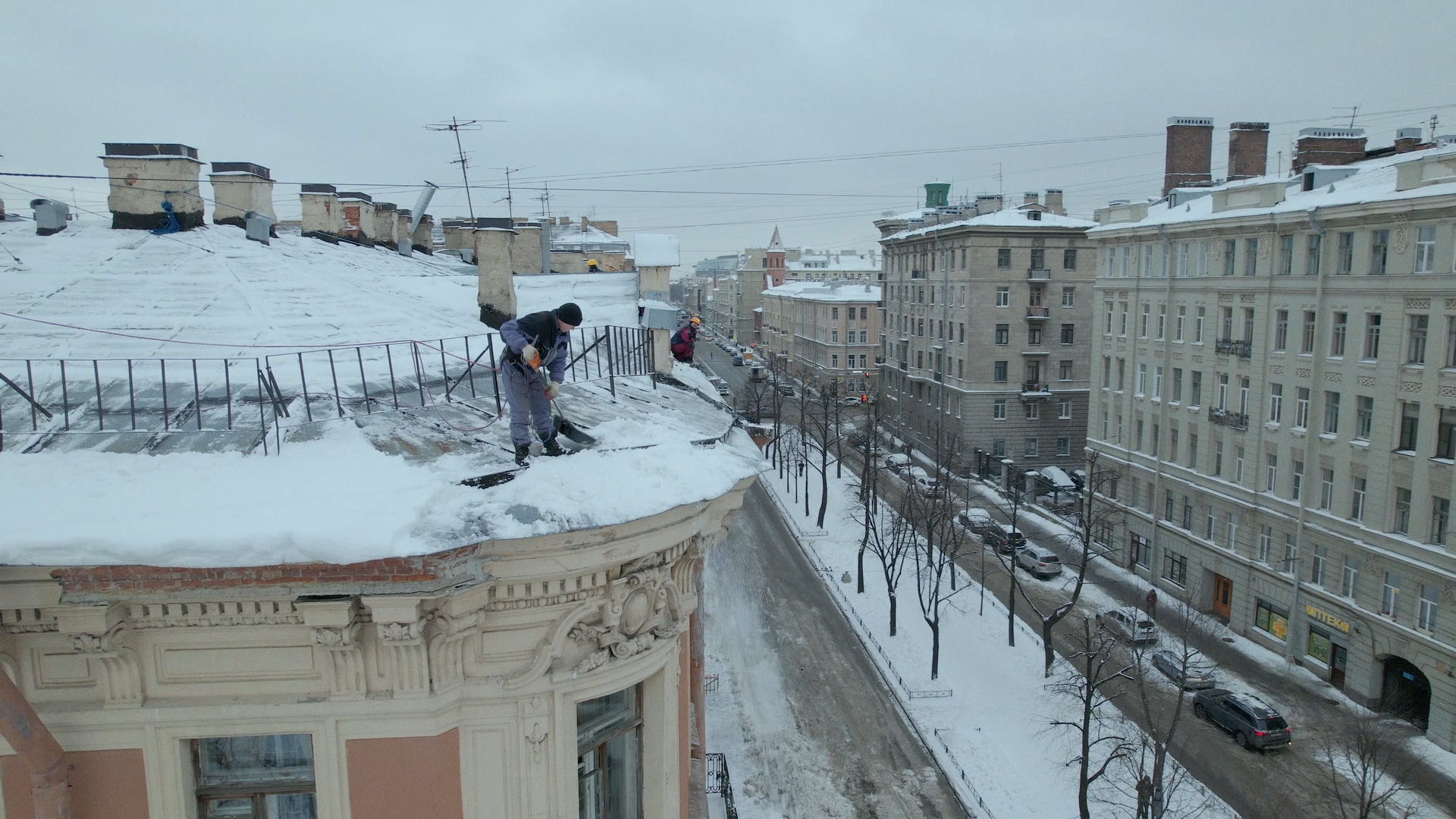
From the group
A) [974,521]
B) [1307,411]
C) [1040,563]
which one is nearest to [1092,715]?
[1307,411]

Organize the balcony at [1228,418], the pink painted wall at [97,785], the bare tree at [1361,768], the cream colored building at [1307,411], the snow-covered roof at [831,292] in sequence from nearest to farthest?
the pink painted wall at [97,785], the bare tree at [1361,768], the cream colored building at [1307,411], the balcony at [1228,418], the snow-covered roof at [831,292]

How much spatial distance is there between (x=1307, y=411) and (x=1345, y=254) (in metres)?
4.98

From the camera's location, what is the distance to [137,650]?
6172 millimetres

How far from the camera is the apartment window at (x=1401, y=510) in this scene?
25.3m

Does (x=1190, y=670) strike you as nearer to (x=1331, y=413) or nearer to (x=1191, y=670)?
(x=1191, y=670)

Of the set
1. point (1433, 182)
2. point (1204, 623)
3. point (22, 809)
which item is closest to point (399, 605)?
point (22, 809)

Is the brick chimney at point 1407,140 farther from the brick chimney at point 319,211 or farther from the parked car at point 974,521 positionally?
→ the brick chimney at point 319,211

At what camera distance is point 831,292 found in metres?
86.6

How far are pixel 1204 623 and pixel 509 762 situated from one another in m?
31.4

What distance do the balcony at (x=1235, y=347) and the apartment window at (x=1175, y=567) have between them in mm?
8207

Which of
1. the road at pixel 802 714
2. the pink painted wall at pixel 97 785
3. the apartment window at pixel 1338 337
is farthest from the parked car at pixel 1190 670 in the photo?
the pink painted wall at pixel 97 785

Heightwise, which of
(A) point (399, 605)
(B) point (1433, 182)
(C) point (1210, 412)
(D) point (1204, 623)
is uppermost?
(B) point (1433, 182)

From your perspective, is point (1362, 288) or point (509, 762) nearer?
point (509, 762)

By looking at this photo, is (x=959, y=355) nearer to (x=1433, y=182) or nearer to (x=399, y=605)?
(x=1433, y=182)
